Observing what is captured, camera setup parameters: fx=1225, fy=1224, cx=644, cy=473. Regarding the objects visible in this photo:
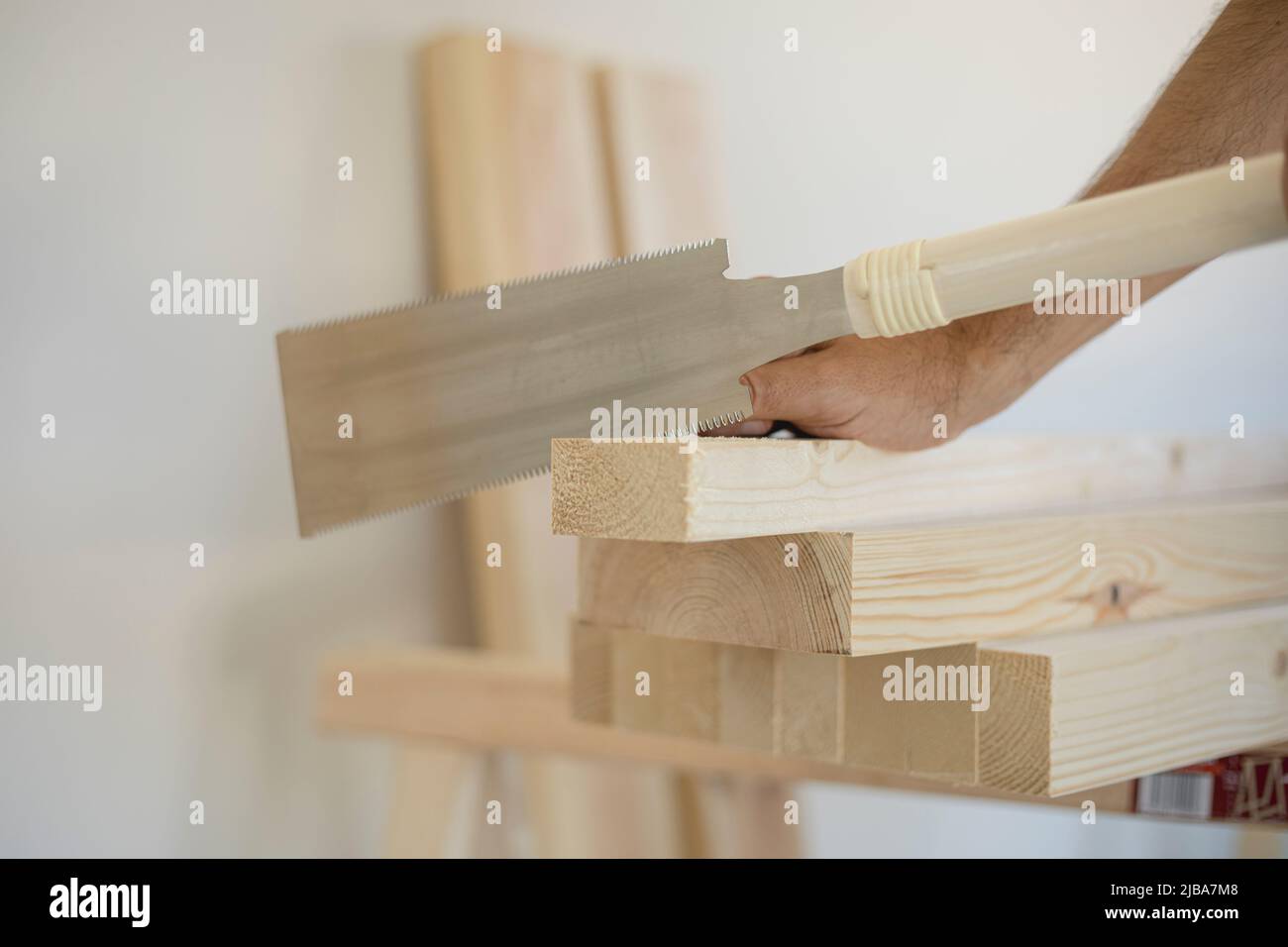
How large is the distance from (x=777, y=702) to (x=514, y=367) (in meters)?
0.28

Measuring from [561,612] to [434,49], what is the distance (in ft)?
2.48

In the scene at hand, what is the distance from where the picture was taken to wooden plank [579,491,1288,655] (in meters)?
0.71

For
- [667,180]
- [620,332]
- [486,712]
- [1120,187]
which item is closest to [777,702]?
[620,332]

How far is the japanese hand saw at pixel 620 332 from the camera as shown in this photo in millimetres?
620

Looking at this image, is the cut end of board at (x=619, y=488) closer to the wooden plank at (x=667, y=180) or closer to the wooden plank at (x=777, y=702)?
the wooden plank at (x=777, y=702)

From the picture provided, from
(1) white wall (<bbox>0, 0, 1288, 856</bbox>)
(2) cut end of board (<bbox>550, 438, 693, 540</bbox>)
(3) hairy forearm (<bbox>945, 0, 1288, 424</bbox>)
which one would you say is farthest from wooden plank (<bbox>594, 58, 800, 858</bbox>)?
(2) cut end of board (<bbox>550, 438, 693, 540</bbox>)

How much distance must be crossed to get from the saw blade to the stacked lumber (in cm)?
7

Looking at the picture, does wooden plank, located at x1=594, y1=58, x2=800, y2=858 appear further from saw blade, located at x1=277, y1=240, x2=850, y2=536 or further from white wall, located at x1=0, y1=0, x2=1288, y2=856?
saw blade, located at x1=277, y1=240, x2=850, y2=536

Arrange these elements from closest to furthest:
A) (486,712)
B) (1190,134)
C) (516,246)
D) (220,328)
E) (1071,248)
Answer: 1. (1071,248)
2. (1190,134)
3. (486,712)
4. (220,328)
5. (516,246)

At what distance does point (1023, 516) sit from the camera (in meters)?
0.85

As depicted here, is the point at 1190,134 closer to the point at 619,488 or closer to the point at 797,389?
the point at 797,389

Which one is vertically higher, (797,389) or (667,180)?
(667,180)

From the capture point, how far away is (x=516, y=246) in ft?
5.20

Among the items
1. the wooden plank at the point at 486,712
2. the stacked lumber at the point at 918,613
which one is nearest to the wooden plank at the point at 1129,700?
the stacked lumber at the point at 918,613
